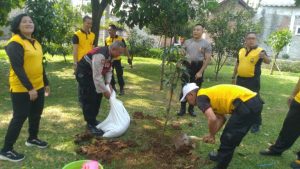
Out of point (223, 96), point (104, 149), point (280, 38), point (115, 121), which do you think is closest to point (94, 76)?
point (115, 121)

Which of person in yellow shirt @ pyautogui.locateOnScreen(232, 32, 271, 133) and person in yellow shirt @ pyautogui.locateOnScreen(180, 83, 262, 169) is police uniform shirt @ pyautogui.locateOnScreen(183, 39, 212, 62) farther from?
person in yellow shirt @ pyautogui.locateOnScreen(180, 83, 262, 169)

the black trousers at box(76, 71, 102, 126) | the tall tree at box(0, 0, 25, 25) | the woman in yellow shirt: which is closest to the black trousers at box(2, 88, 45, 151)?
the woman in yellow shirt

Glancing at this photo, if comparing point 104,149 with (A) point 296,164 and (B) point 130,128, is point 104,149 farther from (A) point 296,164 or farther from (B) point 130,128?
(A) point 296,164

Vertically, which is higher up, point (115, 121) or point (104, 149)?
point (115, 121)

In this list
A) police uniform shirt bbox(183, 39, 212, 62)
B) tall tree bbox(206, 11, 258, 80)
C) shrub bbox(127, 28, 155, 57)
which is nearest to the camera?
police uniform shirt bbox(183, 39, 212, 62)

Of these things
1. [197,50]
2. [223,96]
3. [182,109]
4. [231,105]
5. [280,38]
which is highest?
[280,38]

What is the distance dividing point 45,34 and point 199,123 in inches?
163

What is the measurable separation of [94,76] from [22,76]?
110 centimetres

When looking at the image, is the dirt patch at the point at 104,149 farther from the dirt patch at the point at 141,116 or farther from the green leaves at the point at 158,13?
the green leaves at the point at 158,13

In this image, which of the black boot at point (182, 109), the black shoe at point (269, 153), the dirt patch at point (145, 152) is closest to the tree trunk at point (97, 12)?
the black boot at point (182, 109)

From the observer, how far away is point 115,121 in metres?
5.32

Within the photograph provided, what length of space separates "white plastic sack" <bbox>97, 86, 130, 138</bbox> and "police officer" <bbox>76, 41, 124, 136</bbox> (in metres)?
0.12

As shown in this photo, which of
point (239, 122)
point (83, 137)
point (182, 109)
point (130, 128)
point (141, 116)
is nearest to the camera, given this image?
point (239, 122)

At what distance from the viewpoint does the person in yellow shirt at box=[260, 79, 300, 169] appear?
4656 millimetres
